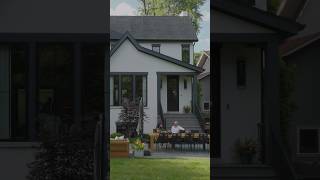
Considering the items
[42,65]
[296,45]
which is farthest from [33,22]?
[296,45]

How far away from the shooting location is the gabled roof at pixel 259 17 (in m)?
7.48

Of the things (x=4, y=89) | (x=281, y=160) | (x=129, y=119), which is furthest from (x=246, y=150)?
(x=4, y=89)

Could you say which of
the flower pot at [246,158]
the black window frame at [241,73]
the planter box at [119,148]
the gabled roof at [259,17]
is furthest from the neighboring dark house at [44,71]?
the planter box at [119,148]

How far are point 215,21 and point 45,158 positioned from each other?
2.81 metres

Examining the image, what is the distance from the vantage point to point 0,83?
7.71 meters

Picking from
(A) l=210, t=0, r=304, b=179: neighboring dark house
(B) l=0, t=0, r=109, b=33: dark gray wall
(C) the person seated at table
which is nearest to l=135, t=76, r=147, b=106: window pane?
(C) the person seated at table

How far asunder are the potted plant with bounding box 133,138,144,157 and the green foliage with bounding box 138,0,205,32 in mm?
1103

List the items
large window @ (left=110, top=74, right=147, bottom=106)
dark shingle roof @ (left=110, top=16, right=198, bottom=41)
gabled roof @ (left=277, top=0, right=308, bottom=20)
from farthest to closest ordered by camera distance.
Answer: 1. gabled roof @ (left=277, top=0, right=308, bottom=20)
2. dark shingle roof @ (left=110, top=16, right=198, bottom=41)
3. large window @ (left=110, top=74, right=147, bottom=106)

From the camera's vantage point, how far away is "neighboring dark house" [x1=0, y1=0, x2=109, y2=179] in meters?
7.54

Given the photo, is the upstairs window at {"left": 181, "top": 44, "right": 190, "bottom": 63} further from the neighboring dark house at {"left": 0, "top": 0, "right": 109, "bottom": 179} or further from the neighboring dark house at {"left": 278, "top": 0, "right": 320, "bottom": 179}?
the neighboring dark house at {"left": 278, "top": 0, "right": 320, "bottom": 179}

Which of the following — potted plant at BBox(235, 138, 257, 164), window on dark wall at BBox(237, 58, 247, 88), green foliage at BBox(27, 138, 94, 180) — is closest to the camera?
green foliage at BBox(27, 138, 94, 180)

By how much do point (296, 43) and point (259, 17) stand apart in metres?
0.58

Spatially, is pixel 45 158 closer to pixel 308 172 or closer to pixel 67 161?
pixel 67 161

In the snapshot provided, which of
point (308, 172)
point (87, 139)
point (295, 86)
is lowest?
point (308, 172)
